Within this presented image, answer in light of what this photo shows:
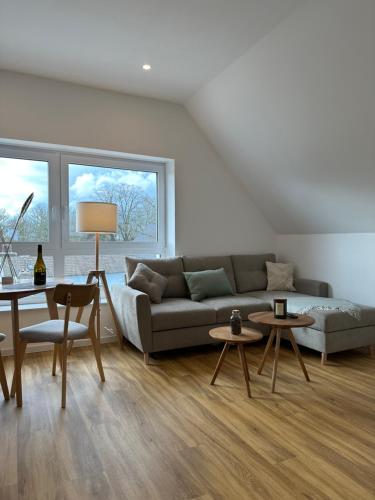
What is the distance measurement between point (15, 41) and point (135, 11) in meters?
→ 1.11

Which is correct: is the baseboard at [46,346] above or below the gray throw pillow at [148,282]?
below

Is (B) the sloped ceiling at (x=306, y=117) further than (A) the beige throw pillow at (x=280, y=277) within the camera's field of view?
No

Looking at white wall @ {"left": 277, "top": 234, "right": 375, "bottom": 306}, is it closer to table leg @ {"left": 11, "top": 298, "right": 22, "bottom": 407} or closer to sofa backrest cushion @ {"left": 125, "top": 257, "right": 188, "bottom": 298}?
sofa backrest cushion @ {"left": 125, "top": 257, "right": 188, "bottom": 298}

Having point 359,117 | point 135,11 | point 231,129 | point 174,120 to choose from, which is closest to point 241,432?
point 359,117

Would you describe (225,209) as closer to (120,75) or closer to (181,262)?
(181,262)

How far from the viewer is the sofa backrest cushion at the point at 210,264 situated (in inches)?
160

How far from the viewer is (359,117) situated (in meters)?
2.84

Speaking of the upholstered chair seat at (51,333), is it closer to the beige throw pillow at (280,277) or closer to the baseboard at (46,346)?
the baseboard at (46,346)

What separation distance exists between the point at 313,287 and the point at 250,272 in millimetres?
763

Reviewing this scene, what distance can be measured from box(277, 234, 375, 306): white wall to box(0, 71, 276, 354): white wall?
1.71ft

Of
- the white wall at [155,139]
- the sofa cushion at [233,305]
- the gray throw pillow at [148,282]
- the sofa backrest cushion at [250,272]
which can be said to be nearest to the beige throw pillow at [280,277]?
the sofa backrest cushion at [250,272]

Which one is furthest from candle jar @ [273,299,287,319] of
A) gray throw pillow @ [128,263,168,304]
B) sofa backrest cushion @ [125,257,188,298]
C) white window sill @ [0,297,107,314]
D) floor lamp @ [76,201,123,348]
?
white window sill @ [0,297,107,314]

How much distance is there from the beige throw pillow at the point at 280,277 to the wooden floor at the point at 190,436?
139 centimetres

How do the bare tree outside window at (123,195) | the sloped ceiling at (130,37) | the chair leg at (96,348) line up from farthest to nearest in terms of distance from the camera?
the bare tree outside window at (123,195) < the chair leg at (96,348) < the sloped ceiling at (130,37)
